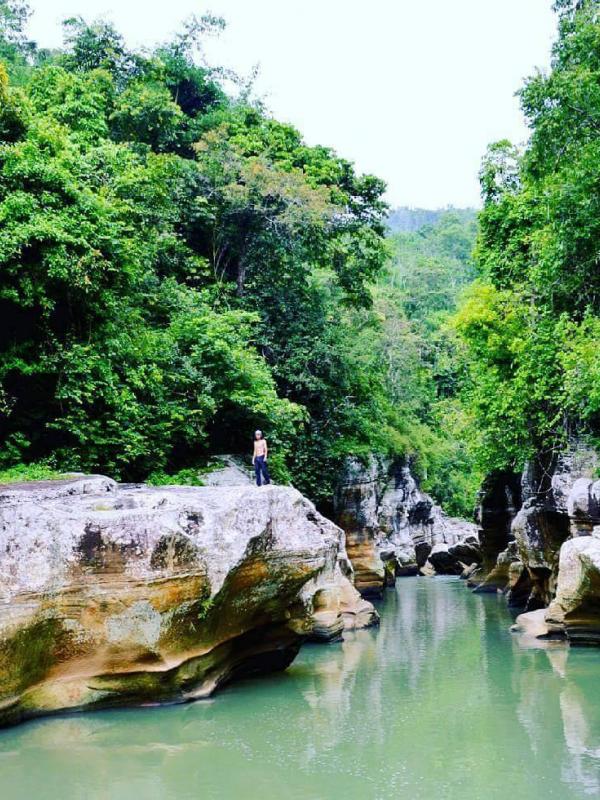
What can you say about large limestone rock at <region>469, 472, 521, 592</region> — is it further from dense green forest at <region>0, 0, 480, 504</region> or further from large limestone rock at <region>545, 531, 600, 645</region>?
large limestone rock at <region>545, 531, 600, 645</region>

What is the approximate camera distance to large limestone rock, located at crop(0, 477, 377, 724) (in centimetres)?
954

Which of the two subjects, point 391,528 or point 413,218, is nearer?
point 391,528

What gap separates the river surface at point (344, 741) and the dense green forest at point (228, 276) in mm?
5911

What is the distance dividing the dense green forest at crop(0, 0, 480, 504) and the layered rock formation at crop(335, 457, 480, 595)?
65.6 inches

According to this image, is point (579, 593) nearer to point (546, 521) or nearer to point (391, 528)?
point (546, 521)

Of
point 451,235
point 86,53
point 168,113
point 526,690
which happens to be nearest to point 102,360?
point 526,690

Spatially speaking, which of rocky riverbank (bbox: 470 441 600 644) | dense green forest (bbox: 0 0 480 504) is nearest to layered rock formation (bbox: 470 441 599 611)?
rocky riverbank (bbox: 470 441 600 644)

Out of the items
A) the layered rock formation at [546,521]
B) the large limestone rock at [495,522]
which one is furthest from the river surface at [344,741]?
the large limestone rock at [495,522]

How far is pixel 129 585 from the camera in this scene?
10.1 metres

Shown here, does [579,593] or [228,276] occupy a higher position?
[228,276]

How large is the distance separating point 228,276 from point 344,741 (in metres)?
17.4

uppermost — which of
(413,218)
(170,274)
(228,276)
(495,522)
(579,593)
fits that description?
(413,218)

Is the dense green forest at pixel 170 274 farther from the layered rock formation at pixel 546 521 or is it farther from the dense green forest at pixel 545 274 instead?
the layered rock formation at pixel 546 521

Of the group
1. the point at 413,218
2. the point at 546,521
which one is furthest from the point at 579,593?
the point at 413,218
